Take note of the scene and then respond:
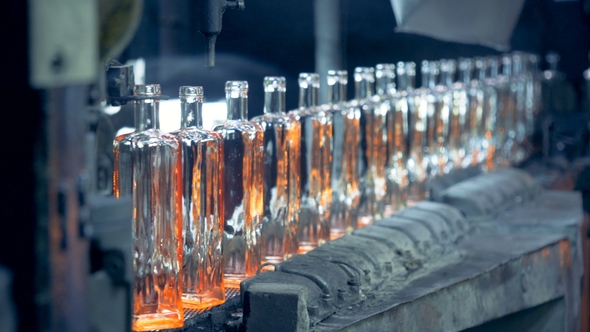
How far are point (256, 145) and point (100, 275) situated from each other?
2.07ft

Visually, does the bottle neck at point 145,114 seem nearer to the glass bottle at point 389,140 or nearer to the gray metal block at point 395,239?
the gray metal block at point 395,239

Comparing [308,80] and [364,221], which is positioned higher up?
[308,80]

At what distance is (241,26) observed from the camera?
7.68ft

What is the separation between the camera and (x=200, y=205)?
1.44m

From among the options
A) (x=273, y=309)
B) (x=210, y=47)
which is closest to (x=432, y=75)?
(x=210, y=47)

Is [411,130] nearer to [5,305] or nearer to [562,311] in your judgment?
[562,311]

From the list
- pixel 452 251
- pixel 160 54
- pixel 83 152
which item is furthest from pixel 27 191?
pixel 160 54

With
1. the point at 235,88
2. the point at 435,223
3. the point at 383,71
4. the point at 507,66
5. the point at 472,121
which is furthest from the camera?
the point at 507,66

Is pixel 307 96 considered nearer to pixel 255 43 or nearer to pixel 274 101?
pixel 274 101

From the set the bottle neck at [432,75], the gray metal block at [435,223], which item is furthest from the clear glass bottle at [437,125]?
the gray metal block at [435,223]

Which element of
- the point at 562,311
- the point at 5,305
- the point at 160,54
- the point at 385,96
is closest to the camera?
the point at 5,305

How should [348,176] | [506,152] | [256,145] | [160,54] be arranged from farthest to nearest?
[506,152], [160,54], [348,176], [256,145]

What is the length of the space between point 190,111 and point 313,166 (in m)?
0.49

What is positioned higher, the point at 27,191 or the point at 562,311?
the point at 27,191
